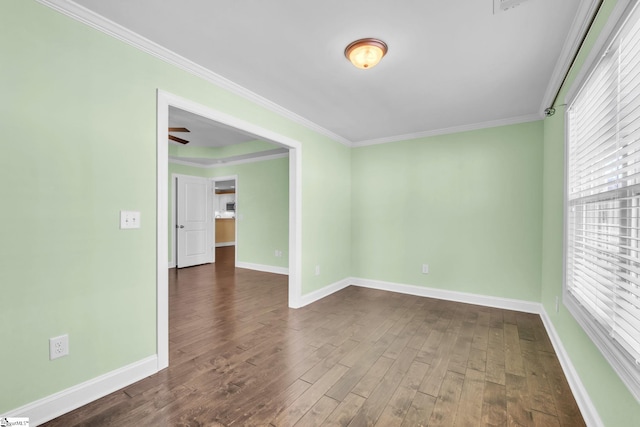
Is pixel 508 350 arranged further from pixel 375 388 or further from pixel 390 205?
pixel 390 205

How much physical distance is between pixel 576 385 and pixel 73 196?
11.7 feet

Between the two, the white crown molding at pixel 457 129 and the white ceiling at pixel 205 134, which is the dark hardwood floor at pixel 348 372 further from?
the white ceiling at pixel 205 134

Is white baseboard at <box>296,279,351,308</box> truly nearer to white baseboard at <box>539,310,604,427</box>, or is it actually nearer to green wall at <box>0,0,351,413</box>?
green wall at <box>0,0,351,413</box>

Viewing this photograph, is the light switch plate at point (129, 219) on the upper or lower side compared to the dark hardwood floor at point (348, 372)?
upper

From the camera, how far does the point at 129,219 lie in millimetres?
2014

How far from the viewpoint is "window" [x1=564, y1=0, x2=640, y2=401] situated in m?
1.19

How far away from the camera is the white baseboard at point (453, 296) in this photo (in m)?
3.54

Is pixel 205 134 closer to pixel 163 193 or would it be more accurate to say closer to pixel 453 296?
pixel 163 193

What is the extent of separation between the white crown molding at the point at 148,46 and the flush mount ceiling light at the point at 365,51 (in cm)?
119

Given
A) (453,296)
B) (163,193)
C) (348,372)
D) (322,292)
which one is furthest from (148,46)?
(453,296)

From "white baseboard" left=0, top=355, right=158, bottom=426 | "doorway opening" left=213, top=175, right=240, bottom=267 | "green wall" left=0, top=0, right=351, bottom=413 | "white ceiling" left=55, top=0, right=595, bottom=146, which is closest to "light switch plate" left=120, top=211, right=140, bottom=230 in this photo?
"green wall" left=0, top=0, right=351, bottom=413

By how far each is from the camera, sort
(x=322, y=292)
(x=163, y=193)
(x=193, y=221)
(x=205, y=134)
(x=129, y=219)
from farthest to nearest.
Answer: (x=193, y=221)
(x=205, y=134)
(x=322, y=292)
(x=163, y=193)
(x=129, y=219)

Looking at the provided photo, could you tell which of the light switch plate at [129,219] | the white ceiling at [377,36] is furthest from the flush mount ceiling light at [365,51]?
the light switch plate at [129,219]

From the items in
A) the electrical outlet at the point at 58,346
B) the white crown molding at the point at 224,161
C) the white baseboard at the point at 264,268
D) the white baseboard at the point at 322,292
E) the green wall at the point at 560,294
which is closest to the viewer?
the green wall at the point at 560,294
